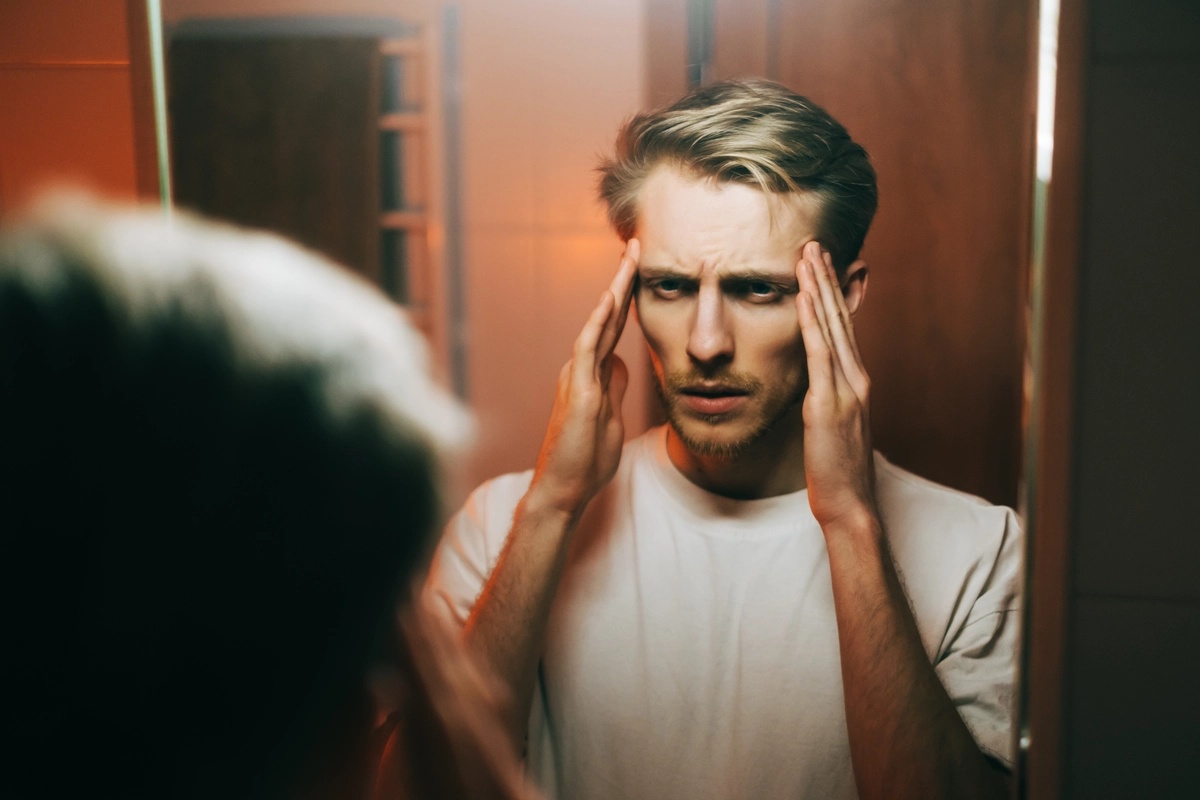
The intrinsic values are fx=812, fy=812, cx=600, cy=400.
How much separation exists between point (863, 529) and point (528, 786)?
1.21 ft

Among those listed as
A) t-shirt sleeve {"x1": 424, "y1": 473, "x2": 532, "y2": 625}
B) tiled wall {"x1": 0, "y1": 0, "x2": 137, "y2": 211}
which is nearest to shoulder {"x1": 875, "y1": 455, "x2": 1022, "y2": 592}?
t-shirt sleeve {"x1": 424, "y1": 473, "x2": 532, "y2": 625}

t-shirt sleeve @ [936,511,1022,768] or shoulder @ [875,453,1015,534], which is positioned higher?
shoulder @ [875,453,1015,534]

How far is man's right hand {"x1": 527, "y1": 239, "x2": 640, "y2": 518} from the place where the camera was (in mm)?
714

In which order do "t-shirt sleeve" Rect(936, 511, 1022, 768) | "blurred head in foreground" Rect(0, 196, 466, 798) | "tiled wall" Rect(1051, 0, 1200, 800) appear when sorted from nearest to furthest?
"blurred head in foreground" Rect(0, 196, 466, 798) → "tiled wall" Rect(1051, 0, 1200, 800) → "t-shirt sleeve" Rect(936, 511, 1022, 768)

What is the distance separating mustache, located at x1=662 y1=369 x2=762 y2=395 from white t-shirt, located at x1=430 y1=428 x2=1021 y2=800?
0.30ft

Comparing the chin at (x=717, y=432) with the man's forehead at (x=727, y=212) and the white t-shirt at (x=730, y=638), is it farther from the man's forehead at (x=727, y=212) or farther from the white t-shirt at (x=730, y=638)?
the man's forehead at (x=727, y=212)

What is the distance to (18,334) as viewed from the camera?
33cm

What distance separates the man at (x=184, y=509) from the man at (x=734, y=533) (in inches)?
13.7

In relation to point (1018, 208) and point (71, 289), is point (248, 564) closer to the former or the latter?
point (71, 289)

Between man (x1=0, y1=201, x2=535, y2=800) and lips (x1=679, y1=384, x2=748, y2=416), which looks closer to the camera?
man (x1=0, y1=201, x2=535, y2=800)

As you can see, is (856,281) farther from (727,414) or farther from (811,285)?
(727,414)

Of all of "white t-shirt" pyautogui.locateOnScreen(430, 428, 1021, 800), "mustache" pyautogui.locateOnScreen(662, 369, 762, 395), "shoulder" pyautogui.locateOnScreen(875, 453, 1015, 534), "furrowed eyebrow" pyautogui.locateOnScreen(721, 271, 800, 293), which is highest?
"furrowed eyebrow" pyautogui.locateOnScreen(721, 271, 800, 293)

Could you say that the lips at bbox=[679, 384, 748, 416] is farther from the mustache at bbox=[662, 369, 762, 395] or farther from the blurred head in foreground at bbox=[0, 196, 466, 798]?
the blurred head in foreground at bbox=[0, 196, 466, 798]

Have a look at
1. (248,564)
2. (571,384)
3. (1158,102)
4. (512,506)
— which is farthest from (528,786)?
(1158,102)
